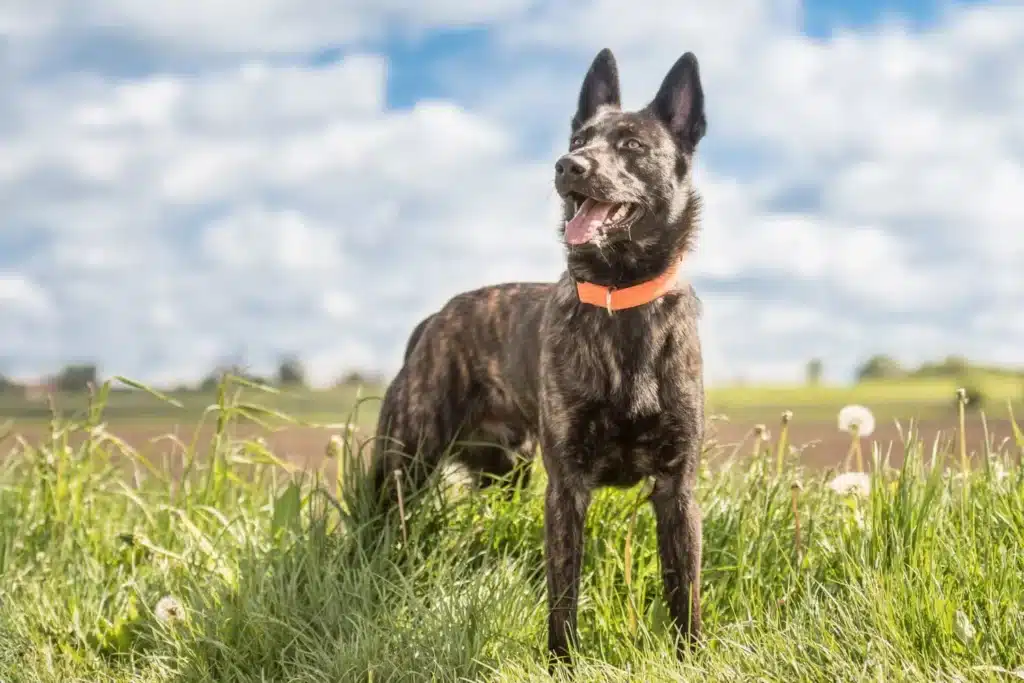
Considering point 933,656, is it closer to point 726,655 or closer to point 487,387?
point 726,655

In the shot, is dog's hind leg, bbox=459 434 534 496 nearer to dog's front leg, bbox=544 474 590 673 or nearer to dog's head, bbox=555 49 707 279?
dog's front leg, bbox=544 474 590 673

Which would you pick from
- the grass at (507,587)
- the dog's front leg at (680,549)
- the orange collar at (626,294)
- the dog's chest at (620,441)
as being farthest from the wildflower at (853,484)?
the orange collar at (626,294)

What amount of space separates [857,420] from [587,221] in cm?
195

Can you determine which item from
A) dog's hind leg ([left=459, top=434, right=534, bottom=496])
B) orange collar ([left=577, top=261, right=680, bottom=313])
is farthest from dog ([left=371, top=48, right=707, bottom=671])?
dog's hind leg ([left=459, top=434, right=534, bottom=496])

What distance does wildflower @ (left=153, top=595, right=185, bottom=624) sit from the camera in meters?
4.95

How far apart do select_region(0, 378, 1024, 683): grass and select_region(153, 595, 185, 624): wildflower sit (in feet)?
0.08

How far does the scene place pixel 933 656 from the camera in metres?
3.81

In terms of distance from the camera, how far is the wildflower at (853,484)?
200 inches

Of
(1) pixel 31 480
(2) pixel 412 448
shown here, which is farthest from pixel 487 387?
(1) pixel 31 480

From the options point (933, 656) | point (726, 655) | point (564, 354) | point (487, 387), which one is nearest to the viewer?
point (933, 656)

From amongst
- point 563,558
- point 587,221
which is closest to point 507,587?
point 563,558

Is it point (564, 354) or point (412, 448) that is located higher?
point (564, 354)

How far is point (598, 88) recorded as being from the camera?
4.92 metres

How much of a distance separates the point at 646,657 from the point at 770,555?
1161 mm
